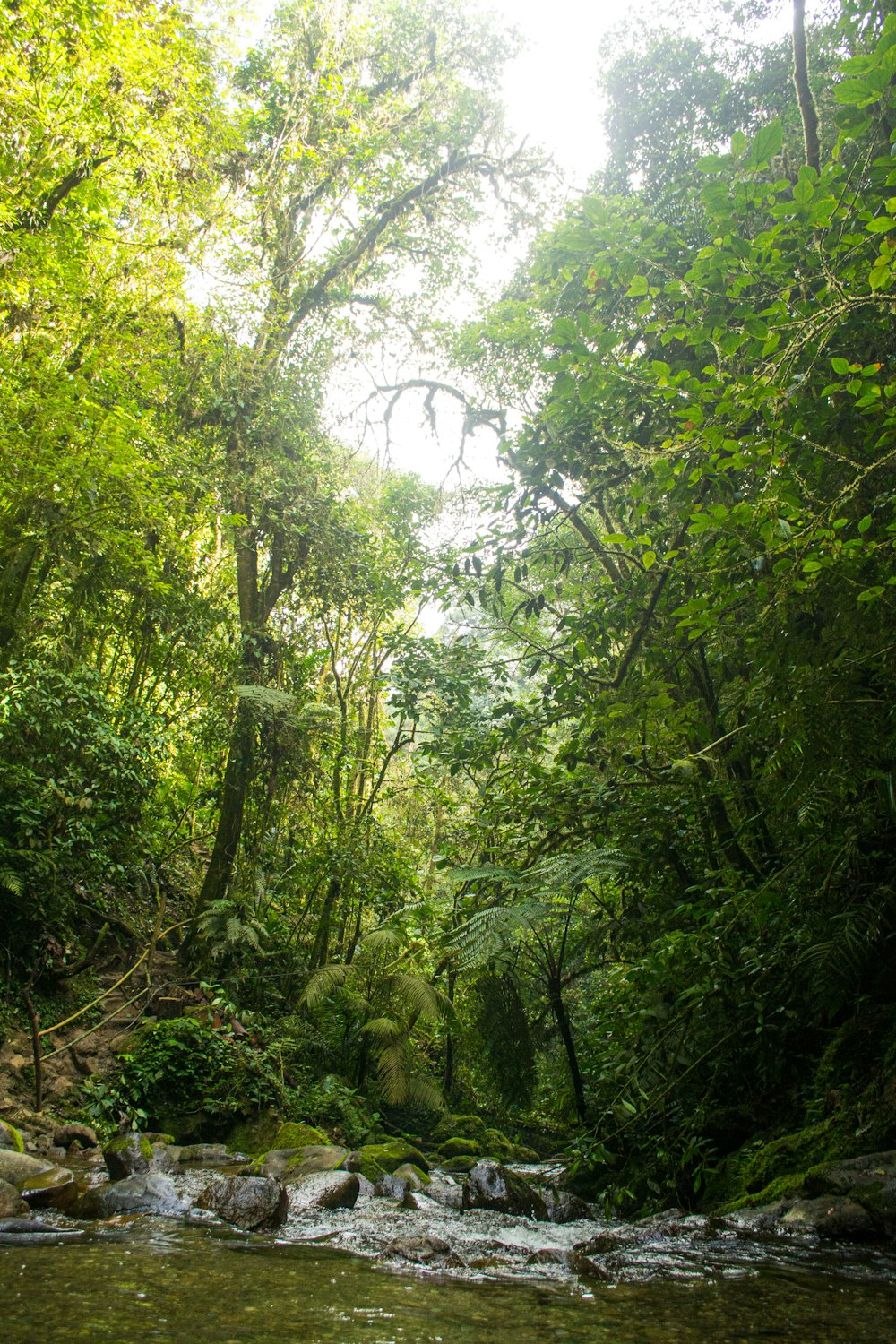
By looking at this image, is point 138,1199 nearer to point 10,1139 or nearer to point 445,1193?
point 10,1139

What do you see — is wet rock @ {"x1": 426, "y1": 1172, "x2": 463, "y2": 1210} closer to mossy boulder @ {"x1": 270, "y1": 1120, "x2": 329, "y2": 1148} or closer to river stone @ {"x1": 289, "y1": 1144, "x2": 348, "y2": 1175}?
river stone @ {"x1": 289, "y1": 1144, "x2": 348, "y2": 1175}

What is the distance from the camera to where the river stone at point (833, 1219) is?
272 cm

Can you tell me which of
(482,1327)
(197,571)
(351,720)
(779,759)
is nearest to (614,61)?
(197,571)

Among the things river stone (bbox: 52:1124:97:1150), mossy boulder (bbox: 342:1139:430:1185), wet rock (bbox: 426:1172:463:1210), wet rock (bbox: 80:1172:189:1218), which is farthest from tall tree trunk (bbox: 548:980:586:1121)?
river stone (bbox: 52:1124:97:1150)

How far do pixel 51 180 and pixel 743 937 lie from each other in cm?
758

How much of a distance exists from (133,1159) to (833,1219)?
346cm

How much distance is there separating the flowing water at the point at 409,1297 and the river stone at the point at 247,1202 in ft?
1.28

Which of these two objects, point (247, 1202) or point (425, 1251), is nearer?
point (425, 1251)

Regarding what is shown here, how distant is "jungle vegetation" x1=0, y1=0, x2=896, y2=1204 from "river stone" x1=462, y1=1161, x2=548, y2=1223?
1.95ft

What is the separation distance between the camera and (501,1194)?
14.0 feet

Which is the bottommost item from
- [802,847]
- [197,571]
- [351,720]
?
[802,847]

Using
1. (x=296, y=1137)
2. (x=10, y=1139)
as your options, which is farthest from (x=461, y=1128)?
(x=10, y=1139)

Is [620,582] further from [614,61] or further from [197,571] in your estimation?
[614,61]

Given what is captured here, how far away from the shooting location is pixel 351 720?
9.73m
